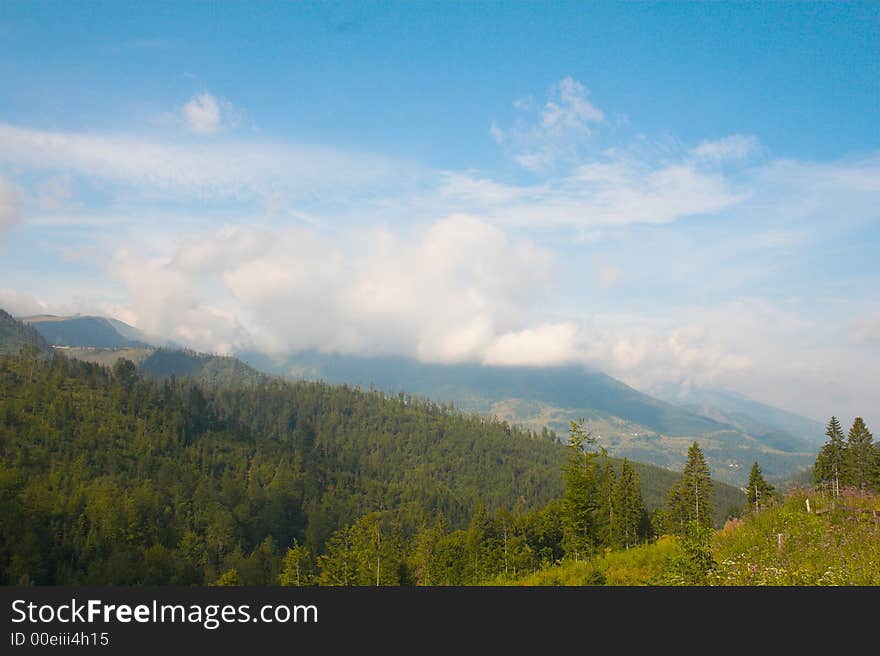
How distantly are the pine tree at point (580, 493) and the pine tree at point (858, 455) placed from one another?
193 ft

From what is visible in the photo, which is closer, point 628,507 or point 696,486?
point 696,486

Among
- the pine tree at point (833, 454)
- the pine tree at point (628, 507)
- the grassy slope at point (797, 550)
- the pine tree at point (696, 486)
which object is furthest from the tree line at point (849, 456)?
the grassy slope at point (797, 550)

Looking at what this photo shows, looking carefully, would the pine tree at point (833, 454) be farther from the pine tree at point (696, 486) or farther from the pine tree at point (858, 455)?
the pine tree at point (696, 486)

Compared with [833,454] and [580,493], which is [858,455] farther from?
[580,493]

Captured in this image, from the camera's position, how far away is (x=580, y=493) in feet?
125

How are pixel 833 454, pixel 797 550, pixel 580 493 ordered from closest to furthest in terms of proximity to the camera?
pixel 797 550
pixel 580 493
pixel 833 454

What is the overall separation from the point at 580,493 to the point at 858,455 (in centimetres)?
6576

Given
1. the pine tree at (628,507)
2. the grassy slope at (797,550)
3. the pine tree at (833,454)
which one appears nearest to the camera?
the grassy slope at (797,550)

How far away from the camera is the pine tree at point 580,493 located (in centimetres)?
3706

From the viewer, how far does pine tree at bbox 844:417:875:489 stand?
251 feet

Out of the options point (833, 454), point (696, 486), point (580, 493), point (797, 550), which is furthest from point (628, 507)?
point (797, 550)

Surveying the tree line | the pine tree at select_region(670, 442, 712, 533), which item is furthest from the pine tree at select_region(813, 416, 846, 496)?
the pine tree at select_region(670, 442, 712, 533)

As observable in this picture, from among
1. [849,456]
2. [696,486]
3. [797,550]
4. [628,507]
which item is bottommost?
[628,507]

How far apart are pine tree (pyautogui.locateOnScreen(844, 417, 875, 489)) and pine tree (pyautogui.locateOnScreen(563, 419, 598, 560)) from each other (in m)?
58.9
